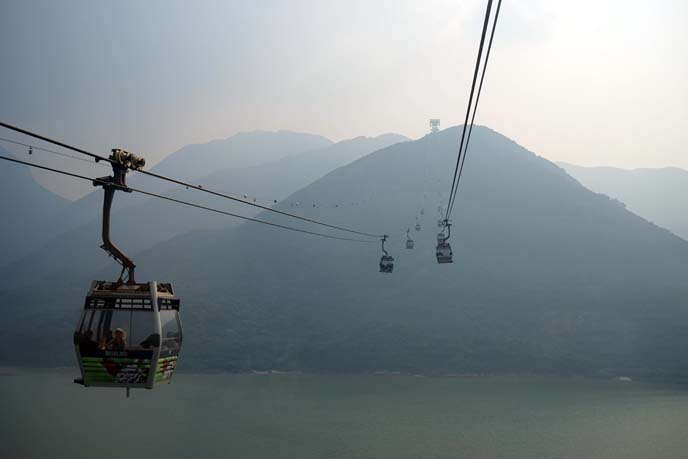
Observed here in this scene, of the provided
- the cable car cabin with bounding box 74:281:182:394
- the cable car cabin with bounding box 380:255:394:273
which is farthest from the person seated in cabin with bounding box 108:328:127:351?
the cable car cabin with bounding box 380:255:394:273

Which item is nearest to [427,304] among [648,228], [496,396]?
[496,396]

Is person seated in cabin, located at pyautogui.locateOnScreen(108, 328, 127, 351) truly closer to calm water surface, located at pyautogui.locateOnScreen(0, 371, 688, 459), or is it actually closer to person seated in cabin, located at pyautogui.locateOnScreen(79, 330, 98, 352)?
person seated in cabin, located at pyautogui.locateOnScreen(79, 330, 98, 352)

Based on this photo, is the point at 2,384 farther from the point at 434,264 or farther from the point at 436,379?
the point at 434,264

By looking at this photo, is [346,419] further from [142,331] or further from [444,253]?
[142,331]

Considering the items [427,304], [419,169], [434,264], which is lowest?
[427,304]

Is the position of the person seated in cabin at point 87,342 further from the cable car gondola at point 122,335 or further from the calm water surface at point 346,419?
the calm water surface at point 346,419

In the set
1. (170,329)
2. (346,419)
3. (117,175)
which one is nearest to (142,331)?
(170,329)

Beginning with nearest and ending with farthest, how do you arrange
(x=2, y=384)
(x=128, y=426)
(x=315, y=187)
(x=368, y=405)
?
(x=128, y=426) < (x=368, y=405) < (x=2, y=384) < (x=315, y=187)
